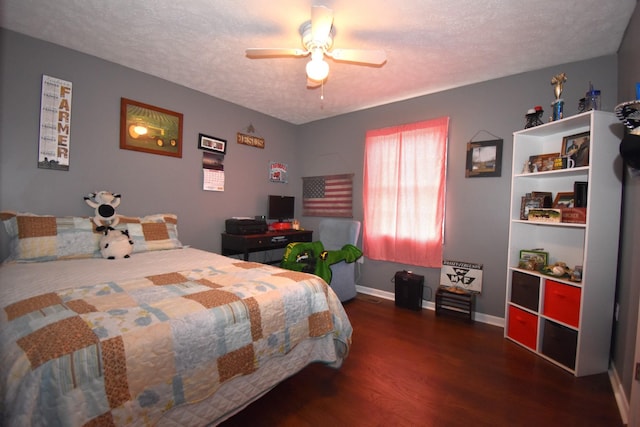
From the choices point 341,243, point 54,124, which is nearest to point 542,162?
point 341,243

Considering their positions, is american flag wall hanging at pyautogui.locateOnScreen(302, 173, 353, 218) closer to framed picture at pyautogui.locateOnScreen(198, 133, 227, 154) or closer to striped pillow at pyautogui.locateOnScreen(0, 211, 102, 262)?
framed picture at pyautogui.locateOnScreen(198, 133, 227, 154)

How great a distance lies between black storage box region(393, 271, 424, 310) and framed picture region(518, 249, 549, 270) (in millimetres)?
994

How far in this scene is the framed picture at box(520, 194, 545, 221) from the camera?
92.7 inches

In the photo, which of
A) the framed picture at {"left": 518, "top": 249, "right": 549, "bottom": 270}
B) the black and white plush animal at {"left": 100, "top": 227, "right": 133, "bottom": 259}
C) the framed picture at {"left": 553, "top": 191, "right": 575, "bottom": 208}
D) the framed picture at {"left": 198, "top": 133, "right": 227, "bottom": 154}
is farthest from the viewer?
the framed picture at {"left": 198, "top": 133, "right": 227, "bottom": 154}

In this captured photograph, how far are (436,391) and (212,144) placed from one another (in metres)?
3.37

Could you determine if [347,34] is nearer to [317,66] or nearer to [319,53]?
[319,53]

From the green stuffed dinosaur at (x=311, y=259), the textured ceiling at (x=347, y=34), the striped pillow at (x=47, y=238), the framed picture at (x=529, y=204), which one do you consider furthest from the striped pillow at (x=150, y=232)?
the framed picture at (x=529, y=204)

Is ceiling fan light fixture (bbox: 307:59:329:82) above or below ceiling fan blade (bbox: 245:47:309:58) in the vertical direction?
below

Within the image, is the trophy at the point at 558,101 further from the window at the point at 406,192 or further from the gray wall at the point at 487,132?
the window at the point at 406,192

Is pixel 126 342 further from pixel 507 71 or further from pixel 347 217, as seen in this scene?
pixel 507 71

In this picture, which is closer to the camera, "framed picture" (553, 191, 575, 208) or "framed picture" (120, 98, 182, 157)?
"framed picture" (553, 191, 575, 208)

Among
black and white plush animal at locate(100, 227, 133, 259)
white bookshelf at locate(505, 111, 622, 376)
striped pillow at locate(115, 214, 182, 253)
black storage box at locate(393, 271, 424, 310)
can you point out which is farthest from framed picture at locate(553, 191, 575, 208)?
black and white plush animal at locate(100, 227, 133, 259)

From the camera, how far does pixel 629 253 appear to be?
1774 millimetres

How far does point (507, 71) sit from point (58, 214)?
438 cm
